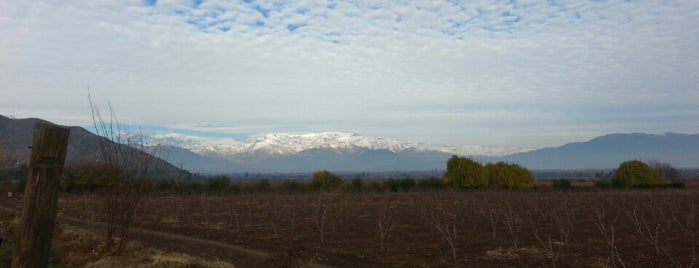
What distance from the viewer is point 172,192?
5006cm

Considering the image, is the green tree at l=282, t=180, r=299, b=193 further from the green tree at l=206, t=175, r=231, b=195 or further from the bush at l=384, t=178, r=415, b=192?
the bush at l=384, t=178, r=415, b=192

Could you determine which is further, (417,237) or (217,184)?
(217,184)

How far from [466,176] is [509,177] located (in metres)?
4.63

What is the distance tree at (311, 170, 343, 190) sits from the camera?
57.4 metres

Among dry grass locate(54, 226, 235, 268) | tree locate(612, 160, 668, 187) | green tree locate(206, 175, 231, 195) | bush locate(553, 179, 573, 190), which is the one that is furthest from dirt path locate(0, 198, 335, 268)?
tree locate(612, 160, 668, 187)

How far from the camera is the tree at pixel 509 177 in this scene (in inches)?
2192

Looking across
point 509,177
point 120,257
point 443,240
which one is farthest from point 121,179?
point 509,177

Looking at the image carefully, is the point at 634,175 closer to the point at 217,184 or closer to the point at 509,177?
the point at 509,177

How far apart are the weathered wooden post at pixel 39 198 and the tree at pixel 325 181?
53385 mm

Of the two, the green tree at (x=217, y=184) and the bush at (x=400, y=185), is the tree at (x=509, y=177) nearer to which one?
the bush at (x=400, y=185)

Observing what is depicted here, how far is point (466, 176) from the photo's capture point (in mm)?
55406

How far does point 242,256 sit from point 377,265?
3.90 meters

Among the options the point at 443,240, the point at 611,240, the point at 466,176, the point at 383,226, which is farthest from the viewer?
the point at 466,176

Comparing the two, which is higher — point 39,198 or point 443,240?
point 39,198
